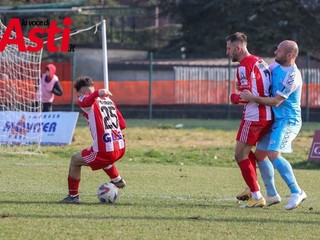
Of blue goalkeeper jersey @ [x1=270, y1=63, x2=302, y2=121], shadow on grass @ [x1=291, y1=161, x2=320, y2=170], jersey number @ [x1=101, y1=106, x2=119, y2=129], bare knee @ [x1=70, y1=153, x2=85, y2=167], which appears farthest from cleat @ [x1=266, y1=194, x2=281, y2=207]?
shadow on grass @ [x1=291, y1=161, x2=320, y2=170]

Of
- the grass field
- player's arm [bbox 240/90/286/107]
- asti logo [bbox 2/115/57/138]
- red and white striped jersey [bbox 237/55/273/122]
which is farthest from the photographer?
asti logo [bbox 2/115/57/138]

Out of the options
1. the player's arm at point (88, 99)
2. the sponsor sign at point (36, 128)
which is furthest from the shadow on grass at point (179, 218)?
the sponsor sign at point (36, 128)

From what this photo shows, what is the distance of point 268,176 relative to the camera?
1106cm

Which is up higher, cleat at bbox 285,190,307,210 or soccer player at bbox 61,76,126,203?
soccer player at bbox 61,76,126,203

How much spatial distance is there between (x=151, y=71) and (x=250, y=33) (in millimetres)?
12525

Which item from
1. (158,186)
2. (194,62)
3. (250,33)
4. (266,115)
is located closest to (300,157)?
(158,186)

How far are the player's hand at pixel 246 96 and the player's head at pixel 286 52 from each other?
1.76ft

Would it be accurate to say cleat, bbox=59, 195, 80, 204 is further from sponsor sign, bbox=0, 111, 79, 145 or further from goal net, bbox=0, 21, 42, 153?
sponsor sign, bbox=0, 111, 79, 145

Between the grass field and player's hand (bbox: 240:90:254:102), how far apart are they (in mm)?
1217

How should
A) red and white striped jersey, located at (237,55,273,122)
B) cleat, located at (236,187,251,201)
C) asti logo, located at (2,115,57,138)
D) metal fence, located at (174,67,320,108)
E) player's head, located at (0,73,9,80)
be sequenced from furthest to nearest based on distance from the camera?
metal fence, located at (174,67,320,108) → player's head, located at (0,73,9,80) → asti logo, located at (2,115,57,138) → cleat, located at (236,187,251,201) → red and white striped jersey, located at (237,55,273,122)

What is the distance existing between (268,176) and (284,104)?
0.86 m

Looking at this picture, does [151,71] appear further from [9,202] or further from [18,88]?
[9,202]

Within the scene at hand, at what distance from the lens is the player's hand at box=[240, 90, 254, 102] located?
34.8 feet

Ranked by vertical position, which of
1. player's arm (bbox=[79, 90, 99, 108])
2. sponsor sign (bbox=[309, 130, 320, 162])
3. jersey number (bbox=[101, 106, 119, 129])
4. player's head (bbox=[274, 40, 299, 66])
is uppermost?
player's head (bbox=[274, 40, 299, 66])
